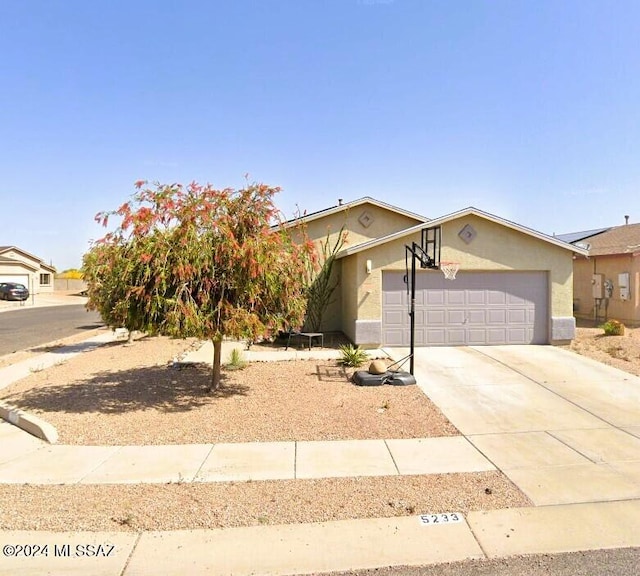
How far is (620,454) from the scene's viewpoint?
595 cm

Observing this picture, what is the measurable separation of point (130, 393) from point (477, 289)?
9.70 metres

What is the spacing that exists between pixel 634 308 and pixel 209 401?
15.5m

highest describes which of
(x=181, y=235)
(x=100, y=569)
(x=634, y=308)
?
(x=181, y=235)

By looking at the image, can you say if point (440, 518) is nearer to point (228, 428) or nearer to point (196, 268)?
point (228, 428)

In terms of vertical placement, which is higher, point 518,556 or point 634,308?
point 634,308

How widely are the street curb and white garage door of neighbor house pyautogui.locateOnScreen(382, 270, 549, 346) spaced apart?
893cm

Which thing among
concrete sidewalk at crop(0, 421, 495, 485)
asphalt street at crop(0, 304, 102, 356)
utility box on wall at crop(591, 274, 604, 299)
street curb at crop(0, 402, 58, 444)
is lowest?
concrete sidewalk at crop(0, 421, 495, 485)

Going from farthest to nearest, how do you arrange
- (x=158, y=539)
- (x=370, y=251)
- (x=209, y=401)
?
(x=370, y=251) < (x=209, y=401) < (x=158, y=539)

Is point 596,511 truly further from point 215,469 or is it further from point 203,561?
point 215,469

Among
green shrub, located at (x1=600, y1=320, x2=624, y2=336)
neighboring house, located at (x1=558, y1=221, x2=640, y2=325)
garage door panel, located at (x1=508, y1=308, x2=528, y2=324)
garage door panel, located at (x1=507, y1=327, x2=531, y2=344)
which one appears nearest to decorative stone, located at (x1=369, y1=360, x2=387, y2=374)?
garage door panel, located at (x1=507, y1=327, x2=531, y2=344)

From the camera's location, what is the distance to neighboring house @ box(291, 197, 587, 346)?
1345cm

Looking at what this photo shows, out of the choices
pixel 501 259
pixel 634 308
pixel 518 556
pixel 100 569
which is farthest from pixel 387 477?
pixel 634 308

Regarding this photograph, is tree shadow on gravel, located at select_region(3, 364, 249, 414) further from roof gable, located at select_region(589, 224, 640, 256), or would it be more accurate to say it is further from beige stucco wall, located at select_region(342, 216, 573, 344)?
roof gable, located at select_region(589, 224, 640, 256)

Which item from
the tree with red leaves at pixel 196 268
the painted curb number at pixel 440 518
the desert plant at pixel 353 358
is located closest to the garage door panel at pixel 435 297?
the desert plant at pixel 353 358
